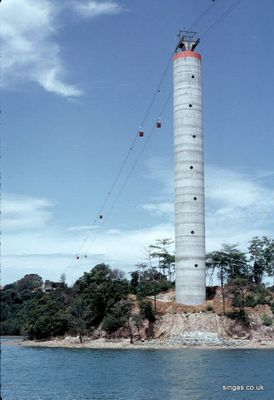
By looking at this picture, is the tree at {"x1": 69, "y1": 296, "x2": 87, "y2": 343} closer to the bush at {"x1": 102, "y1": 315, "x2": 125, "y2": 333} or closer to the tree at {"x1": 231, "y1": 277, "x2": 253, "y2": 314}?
the bush at {"x1": 102, "y1": 315, "x2": 125, "y2": 333}

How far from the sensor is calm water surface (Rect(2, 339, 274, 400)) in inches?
1117

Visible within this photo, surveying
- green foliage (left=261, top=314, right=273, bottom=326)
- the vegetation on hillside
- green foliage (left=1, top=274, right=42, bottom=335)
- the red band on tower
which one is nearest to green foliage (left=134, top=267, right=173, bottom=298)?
the vegetation on hillside

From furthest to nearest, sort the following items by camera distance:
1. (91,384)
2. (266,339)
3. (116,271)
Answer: (116,271)
(266,339)
(91,384)

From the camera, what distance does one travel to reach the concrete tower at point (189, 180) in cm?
6391

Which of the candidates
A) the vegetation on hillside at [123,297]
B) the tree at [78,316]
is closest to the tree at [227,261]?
the vegetation on hillside at [123,297]

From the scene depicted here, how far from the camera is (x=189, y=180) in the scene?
6456 cm

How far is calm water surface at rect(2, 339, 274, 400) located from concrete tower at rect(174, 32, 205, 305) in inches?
506

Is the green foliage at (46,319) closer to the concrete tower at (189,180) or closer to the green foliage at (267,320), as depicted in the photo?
the concrete tower at (189,180)

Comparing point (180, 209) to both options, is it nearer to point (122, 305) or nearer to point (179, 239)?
point (179, 239)

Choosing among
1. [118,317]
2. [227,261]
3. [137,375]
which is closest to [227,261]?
[227,261]

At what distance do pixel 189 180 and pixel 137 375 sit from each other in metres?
32.9

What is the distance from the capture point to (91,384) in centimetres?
3234

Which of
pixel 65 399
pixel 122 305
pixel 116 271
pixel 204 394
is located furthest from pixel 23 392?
pixel 116 271

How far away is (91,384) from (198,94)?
42390mm
